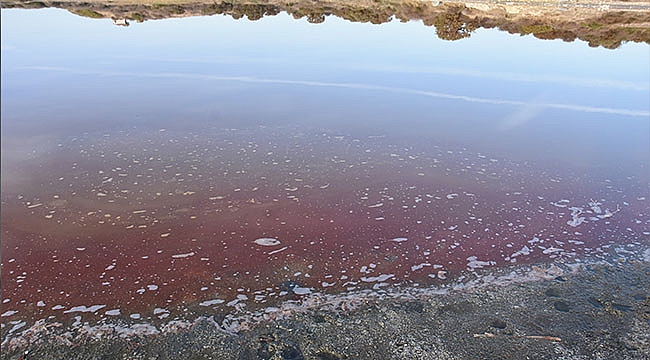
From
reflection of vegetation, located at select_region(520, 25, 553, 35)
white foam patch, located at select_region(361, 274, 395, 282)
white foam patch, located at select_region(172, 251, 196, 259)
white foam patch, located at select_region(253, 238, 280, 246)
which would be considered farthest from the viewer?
reflection of vegetation, located at select_region(520, 25, 553, 35)

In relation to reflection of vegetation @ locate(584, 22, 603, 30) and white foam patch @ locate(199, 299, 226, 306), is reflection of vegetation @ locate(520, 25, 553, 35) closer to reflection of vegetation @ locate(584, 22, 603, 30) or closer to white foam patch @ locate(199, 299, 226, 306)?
reflection of vegetation @ locate(584, 22, 603, 30)

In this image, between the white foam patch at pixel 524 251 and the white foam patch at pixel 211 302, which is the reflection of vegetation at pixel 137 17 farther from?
the white foam patch at pixel 524 251

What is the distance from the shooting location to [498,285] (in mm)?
10414

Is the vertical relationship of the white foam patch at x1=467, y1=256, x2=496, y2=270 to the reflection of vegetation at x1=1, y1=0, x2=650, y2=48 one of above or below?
below

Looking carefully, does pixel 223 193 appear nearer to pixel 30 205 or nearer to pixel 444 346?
pixel 30 205

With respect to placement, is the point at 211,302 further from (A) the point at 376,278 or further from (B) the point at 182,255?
(A) the point at 376,278

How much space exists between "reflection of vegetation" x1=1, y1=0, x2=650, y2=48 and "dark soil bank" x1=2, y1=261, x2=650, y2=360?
92.1ft

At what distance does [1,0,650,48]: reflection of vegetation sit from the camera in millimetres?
33750

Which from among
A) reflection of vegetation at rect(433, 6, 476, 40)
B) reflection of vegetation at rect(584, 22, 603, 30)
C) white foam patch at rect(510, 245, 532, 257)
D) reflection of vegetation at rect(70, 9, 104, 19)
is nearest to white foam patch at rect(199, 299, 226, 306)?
white foam patch at rect(510, 245, 532, 257)

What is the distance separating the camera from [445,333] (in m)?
9.02

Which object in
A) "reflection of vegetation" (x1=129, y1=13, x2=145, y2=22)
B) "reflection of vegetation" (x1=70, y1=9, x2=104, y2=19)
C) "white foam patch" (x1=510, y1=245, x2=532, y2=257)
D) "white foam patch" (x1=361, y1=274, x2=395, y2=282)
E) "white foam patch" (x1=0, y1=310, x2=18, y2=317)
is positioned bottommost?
"white foam patch" (x1=0, y1=310, x2=18, y2=317)

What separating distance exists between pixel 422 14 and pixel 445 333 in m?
38.8

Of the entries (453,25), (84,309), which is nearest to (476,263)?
(84,309)

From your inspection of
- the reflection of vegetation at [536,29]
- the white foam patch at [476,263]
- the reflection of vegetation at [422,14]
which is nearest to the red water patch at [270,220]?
the white foam patch at [476,263]
